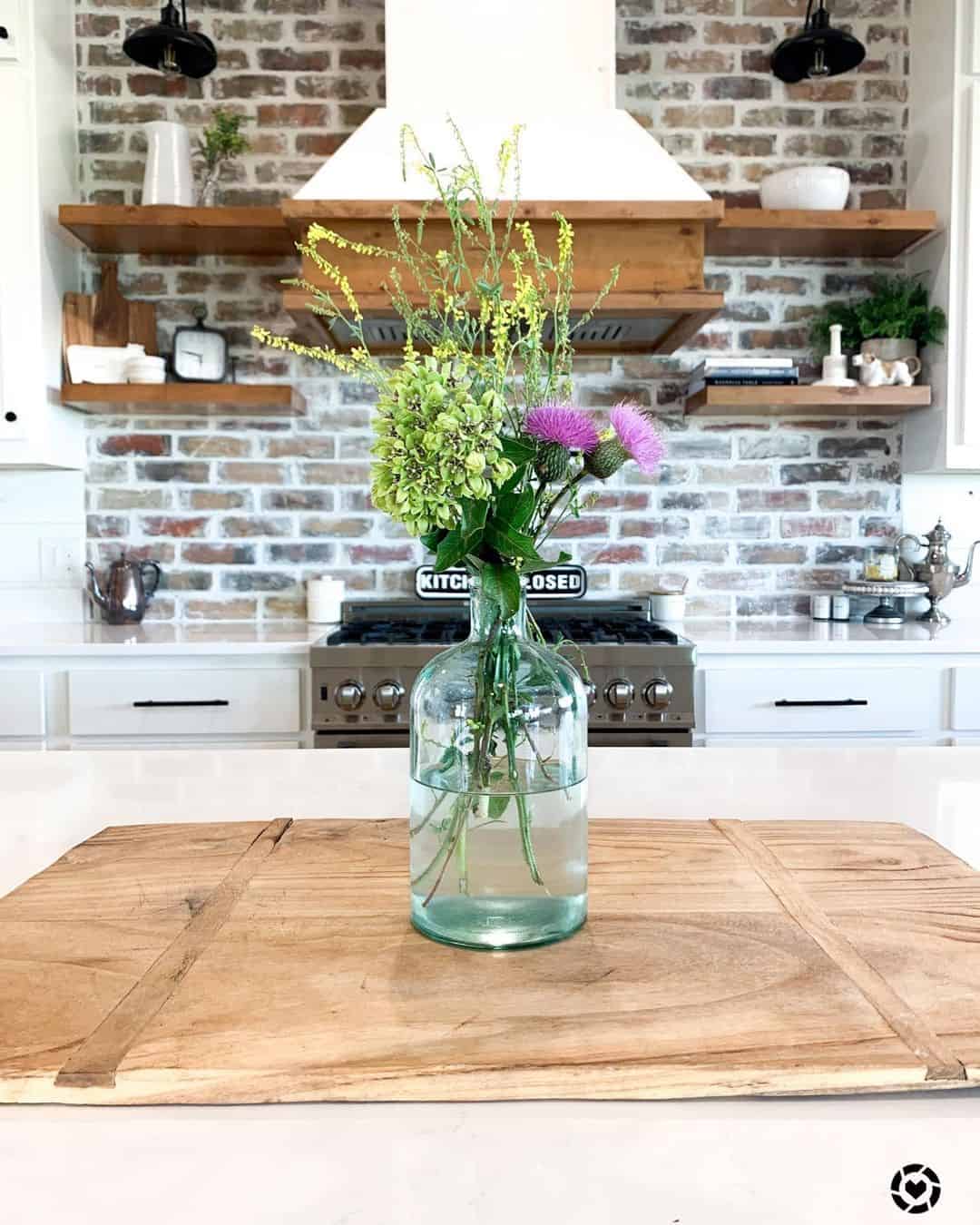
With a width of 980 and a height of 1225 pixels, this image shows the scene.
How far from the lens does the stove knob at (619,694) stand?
2.57 m

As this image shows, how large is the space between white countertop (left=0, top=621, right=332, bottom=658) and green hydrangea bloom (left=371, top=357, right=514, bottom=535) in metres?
1.98

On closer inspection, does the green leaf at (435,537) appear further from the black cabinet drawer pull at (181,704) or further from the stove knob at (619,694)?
the black cabinet drawer pull at (181,704)

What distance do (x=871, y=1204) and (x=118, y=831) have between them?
2.63 ft

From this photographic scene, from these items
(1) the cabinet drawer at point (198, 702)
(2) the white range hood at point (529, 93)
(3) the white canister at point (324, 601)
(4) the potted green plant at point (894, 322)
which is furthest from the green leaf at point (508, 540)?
(4) the potted green plant at point (894, 322)

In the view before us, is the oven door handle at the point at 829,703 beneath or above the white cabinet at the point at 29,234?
beneath

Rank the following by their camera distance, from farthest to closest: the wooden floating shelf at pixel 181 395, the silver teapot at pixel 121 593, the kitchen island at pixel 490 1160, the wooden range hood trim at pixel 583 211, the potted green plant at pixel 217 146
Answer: the silver teapot at pixel 121 593 < the potted green plant at pixel 217 146 < the wooden floating shelf at pixel 181 395 < the wooden range hood trim at pixel 583 211 < the kitchen island at pixel 490 1160

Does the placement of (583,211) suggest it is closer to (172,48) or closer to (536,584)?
(536,584)

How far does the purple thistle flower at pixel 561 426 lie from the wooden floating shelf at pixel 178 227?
2306mm

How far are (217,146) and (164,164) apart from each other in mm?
163

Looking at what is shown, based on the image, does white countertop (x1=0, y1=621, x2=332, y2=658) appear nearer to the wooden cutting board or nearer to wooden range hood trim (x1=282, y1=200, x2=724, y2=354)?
wooden range hood trim (x1=282, y1=200, x2=724, y2=354)

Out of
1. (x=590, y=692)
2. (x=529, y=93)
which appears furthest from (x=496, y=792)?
(x=529, y=93)

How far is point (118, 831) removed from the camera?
1078mm

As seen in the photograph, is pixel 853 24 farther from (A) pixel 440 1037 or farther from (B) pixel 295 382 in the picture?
(A) pixel 440 1037

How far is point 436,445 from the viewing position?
0.68 metres
